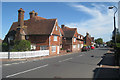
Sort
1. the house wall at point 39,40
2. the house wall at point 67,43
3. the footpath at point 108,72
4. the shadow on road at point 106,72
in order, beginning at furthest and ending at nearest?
the house wall at point 67,43 < the house wall at point 39,40 < the footpath at point 108,72 < the shadow on road at point 106,72

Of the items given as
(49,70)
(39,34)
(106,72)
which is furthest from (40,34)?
(106,72)

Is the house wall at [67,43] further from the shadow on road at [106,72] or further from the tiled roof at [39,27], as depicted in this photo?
the shadow on road at [106,72]

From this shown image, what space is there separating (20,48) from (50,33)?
26.1 ft

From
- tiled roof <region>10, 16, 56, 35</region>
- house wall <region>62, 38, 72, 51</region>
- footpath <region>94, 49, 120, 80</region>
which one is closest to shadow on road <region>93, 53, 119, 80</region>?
footpath <region>94, 49, 120, 80</region>

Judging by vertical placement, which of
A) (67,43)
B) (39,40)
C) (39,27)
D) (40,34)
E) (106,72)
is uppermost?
(39,27)

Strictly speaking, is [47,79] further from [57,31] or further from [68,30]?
[68,30]

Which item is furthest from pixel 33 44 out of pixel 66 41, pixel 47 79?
pixel 47 79

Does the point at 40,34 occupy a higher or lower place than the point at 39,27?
lower

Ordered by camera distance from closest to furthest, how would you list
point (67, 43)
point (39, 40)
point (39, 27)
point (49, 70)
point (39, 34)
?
1. point (49, 70)
2. point (39, 34)
3. point (39, 40)
4. point (39, 27)
5. point (67, 43)

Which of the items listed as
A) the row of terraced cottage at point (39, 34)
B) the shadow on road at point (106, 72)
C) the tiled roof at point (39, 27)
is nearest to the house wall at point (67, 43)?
the row of terraced cottage at point (39, 34)

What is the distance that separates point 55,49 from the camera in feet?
97.1

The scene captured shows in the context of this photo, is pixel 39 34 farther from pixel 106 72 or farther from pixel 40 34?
pixel 106 72

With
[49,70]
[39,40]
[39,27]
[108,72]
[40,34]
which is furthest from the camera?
[39,27]

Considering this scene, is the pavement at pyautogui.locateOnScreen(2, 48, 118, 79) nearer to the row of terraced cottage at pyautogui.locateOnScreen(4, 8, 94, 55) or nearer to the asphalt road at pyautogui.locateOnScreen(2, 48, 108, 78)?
the asphalt road at pyautogui.locateOnScreen(2, 48, 108, 78)
